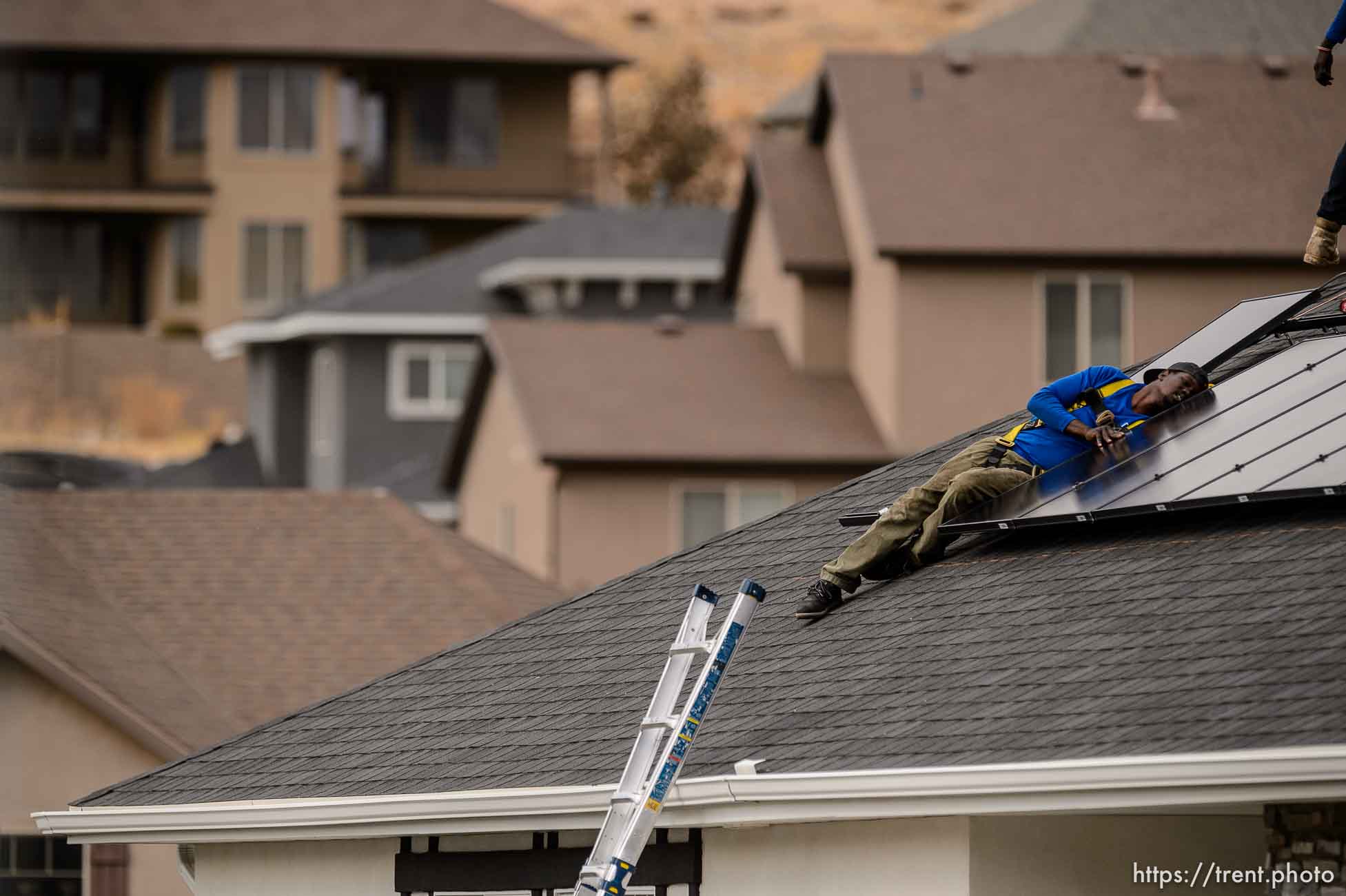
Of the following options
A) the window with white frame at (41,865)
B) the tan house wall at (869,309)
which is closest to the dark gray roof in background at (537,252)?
the tan house wall at (869,309)

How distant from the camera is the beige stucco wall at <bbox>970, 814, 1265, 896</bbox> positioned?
1211 centimetres

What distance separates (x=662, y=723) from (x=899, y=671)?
134 cm

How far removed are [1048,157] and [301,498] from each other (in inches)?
653

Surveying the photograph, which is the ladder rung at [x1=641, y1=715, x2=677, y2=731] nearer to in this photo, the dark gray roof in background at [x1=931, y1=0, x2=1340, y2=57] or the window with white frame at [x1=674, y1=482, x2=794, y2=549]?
the window with white frame at [x1=674, y1=482, x2=794, y2=549]

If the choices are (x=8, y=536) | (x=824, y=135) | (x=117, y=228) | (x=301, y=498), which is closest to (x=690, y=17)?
(x=117, y=228)

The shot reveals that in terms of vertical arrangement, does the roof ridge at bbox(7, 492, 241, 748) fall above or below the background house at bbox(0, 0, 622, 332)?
below

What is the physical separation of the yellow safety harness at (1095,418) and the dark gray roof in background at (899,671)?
17.0 inches

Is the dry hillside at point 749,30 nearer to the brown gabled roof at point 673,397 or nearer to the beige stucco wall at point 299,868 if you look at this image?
the brown gabled roof at point 673,397

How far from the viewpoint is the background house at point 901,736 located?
10.9 m

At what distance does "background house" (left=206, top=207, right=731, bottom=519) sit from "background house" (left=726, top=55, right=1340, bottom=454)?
1085 cm

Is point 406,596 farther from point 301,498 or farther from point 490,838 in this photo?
point 490,838

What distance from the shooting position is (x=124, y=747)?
72.1 ft

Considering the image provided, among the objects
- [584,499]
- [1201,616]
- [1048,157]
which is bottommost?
[1201,616]

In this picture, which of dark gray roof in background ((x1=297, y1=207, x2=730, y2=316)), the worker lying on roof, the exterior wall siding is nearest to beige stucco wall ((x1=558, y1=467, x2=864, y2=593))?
the exterior wall siding
